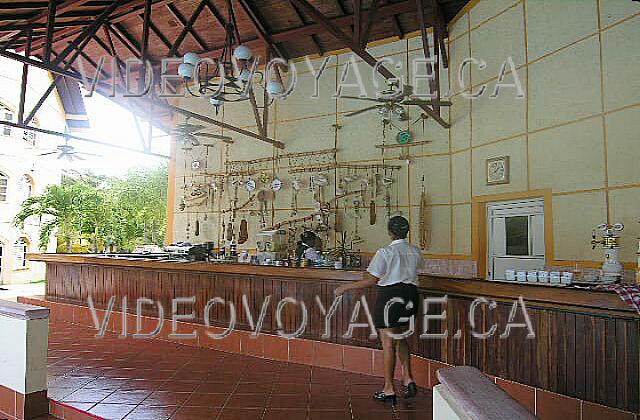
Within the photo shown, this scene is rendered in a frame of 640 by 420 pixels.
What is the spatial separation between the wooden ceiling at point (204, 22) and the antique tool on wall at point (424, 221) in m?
2.75

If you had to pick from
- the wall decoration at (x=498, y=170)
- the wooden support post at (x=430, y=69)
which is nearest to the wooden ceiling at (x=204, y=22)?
the wooden support post at (x=430, y=69)

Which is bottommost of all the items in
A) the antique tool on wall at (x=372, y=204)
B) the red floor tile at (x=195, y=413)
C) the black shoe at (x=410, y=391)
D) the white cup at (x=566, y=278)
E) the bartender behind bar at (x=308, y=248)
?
the red floor tile at (x=195, y=413)

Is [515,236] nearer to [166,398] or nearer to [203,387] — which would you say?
[203,387]

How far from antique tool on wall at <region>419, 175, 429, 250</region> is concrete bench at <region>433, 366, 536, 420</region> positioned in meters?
6.25

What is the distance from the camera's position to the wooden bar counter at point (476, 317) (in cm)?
347

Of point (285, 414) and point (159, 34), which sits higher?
point (159, 34)

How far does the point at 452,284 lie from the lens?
4535mm

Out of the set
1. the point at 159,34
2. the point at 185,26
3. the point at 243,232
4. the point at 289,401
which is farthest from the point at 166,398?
the point at 159,34

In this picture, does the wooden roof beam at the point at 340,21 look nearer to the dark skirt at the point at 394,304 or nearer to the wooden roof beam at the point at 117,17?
the wooden roof beam at the point at 117,17

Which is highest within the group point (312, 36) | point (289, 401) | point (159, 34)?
point (159, 34)

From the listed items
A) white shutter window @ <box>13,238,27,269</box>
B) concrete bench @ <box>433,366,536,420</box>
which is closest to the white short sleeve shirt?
concrete bench @ <box>433,366,536,420</box>

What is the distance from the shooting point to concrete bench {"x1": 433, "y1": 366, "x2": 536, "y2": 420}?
1.31 m

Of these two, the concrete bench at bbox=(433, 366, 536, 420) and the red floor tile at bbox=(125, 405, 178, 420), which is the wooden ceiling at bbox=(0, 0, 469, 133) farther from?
the concrete bench at bbox=(433, 366, 536, 420)

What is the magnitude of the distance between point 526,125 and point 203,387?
5.10m
